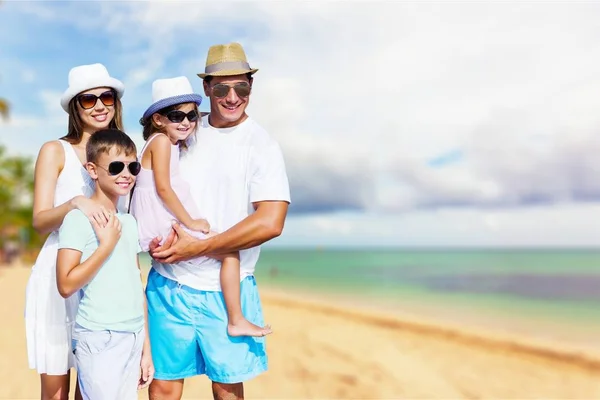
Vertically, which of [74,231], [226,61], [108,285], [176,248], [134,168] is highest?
[226,61]

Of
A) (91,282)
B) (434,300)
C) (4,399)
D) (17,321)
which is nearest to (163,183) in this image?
(91,282)

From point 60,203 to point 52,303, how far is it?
499 mm

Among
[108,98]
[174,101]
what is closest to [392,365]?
[174,101]

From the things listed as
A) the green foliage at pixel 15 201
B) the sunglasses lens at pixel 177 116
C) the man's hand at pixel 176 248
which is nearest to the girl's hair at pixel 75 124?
the sunglasses lens at pixel 177 116

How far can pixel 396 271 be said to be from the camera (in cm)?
3550

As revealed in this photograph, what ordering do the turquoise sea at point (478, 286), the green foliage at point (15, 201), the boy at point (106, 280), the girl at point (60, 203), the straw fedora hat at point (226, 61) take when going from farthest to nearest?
the green foliage at point (15, 201) < the turquoise sea at point (478, 286) < the straw fedora hat at point (226, 61) < the girl at point (60, 203) < the boy at point (106, 280)

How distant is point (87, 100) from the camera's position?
2990 mm

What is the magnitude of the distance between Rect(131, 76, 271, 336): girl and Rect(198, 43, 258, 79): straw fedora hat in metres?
0.17

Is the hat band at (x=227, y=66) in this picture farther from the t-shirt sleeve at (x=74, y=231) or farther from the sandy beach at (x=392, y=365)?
the sandy beach at (x=392, y=365)

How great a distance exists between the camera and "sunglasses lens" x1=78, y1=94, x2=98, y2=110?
9.80 ft

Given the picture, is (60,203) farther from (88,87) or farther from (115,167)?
(88,87)

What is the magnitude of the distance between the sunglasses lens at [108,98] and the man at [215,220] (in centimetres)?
44

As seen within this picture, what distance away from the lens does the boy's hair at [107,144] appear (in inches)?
107

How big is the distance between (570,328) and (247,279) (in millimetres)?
14454
